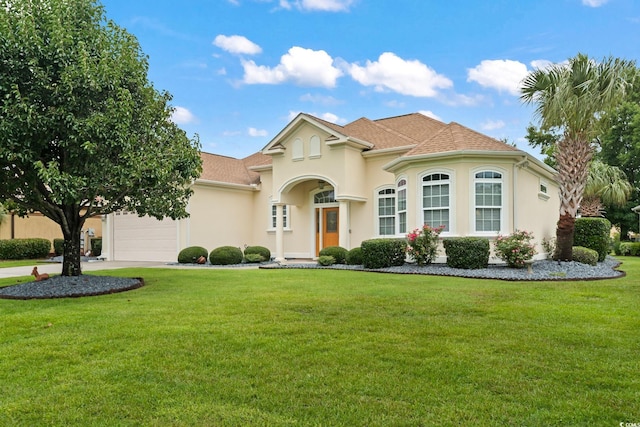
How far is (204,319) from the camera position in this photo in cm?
677

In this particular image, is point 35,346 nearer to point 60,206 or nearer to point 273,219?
point 60,206

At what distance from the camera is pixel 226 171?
74.8 feet

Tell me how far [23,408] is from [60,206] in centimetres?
861

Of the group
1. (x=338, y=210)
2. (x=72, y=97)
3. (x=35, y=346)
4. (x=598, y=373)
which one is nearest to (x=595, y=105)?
(x=338, y=210)

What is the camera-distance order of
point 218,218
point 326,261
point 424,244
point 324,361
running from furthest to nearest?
point 218,218, point 326,261, point 424,244, point 324,361

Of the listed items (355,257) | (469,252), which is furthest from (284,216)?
(469,252)

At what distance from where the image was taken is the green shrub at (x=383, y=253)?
1460cm

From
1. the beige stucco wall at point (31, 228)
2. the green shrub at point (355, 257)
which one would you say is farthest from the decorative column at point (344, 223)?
the beige stucco wall at point (31, 228)

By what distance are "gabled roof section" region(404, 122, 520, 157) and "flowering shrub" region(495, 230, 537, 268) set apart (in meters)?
2.76

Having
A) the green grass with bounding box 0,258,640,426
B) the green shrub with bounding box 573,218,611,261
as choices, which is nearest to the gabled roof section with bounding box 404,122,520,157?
the green shrub with bounding box 573,218,611,261

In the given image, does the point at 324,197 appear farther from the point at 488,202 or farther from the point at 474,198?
the point at 488,202

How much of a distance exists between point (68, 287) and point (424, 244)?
9.58m

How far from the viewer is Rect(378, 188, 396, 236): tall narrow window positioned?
1822 cm

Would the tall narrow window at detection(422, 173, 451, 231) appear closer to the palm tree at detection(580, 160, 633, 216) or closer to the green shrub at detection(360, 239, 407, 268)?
the green shrub at detection(360, 239, 407, 268)
